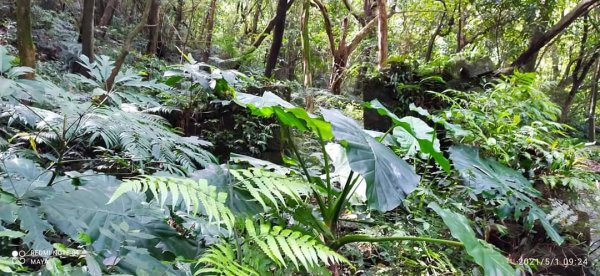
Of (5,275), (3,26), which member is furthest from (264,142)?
(3,26)

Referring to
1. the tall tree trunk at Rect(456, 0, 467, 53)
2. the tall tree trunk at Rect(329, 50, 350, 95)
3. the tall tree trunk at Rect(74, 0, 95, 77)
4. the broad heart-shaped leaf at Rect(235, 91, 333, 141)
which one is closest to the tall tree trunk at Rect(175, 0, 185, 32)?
the tall tree trunk at Rect(329, 50, 350, 95)

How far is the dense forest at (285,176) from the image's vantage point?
2.90 feet

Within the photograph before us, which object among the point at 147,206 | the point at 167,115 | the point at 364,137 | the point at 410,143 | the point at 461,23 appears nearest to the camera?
the point at 147,206

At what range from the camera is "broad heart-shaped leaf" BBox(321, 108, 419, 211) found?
1.12m

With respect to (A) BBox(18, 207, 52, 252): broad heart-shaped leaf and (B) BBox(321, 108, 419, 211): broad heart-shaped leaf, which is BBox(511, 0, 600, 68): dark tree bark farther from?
(A) BBox(18, 207, 52, 252): broad heart-shaped leaf

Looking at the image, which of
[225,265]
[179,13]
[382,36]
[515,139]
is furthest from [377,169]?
[179,13]

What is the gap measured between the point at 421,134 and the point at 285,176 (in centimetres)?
65

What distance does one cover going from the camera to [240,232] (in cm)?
107

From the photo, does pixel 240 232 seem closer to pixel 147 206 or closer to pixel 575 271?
pixel 147 206

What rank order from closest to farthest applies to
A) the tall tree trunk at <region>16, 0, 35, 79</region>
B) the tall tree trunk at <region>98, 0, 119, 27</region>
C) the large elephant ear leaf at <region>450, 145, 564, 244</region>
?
the large elephant ear leaf at <region>450, 145, 564, 244</region> → the tall tree trunk at <region>16, 0, 35, 79</region> → the tall tree trunk at <region>98, 0, 119, 27</region>

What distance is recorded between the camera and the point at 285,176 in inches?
44.9

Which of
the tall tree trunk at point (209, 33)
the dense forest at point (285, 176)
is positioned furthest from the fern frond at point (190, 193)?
the tall tree trunk at point (209, 33)

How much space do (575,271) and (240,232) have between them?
2276 millimetres

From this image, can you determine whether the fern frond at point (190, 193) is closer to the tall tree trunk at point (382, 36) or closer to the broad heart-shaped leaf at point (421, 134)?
the broad heart-shaped leaf at point (421, 134)
